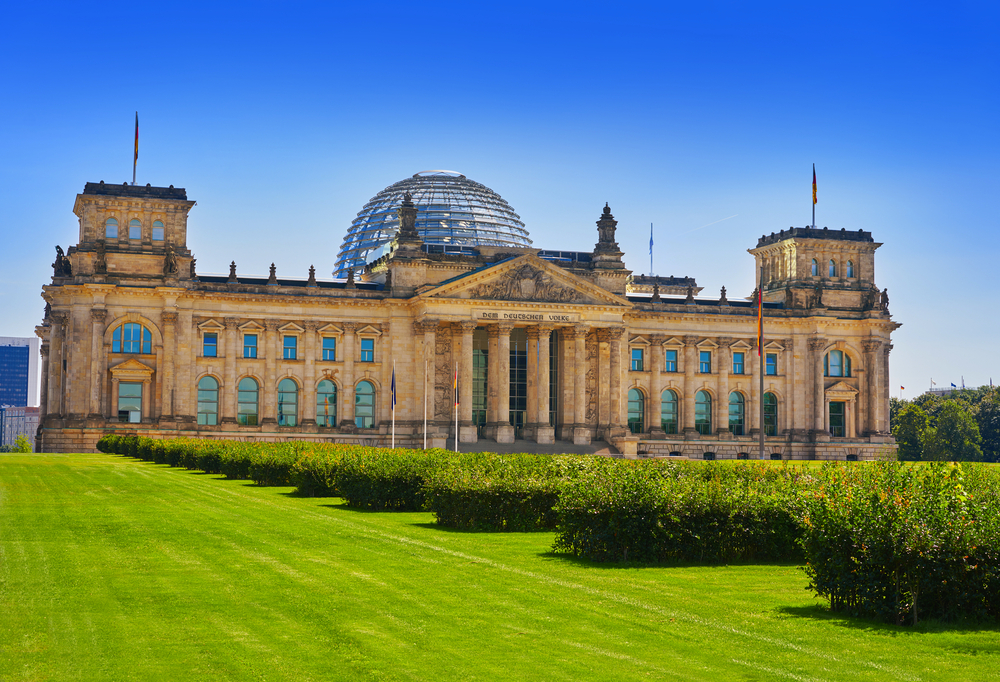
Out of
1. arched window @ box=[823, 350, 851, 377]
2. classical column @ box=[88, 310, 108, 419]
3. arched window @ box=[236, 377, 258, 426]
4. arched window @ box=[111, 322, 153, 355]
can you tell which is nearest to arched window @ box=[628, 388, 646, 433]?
arched window @ box=[823, 350, 851, 377]

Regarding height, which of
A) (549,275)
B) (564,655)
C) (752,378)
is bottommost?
(564,655)

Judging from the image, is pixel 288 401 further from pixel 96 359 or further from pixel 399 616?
pixel 399 616

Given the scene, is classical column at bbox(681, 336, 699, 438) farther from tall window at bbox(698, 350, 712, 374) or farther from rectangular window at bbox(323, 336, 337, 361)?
rectangular window at bbox(323, 336, 337, 361)

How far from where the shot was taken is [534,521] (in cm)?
3478

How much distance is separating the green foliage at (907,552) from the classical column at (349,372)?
73917 millimetres

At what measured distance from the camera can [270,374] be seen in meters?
91.1

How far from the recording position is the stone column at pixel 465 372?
297 ft

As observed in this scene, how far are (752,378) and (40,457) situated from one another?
61.1 meters

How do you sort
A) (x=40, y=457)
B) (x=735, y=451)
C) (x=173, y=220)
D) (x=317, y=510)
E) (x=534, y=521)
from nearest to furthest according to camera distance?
(x=534, y=521) < (x=317, y=510) < (x=40, y=457) < (x=173, y=220) < (x=735, y=451)

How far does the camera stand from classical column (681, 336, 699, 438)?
101 metres

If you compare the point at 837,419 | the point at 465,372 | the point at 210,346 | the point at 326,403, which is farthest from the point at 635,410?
the point at 210,346

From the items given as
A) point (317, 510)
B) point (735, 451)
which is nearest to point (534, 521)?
point (317, 510)

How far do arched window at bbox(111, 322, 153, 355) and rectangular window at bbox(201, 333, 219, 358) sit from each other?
421 cm

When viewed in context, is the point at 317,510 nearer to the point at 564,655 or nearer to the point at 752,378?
the point at 564,655
